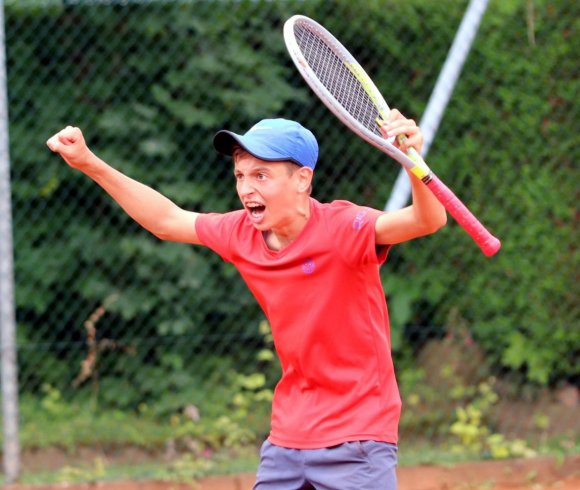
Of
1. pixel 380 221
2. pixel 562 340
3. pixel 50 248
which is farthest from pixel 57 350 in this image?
pixel 380 221

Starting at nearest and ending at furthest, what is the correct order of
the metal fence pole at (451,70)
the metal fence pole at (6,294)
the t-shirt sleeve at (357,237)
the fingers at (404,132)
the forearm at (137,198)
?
the fingers at (404,132), the t-shirt sleeve at (357,237), the forearm at (137,198), the metal fence pole at (6,294), the metal fence pole at (451,70)

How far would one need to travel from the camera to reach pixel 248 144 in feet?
10.8

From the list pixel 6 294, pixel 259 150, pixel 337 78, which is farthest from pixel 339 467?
pixel 6 294

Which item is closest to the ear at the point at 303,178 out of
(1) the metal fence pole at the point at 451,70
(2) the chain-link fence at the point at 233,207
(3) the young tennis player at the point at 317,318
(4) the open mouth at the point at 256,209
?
(3) the young tennis player at the point at 317,318

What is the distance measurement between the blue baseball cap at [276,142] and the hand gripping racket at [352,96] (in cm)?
16

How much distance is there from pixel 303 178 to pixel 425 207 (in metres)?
0.49

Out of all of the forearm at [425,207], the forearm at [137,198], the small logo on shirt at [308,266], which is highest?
the forearm at [425,207]

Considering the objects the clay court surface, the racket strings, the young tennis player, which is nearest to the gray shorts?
the young tennis player

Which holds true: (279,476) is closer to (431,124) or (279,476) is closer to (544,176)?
(431,124)

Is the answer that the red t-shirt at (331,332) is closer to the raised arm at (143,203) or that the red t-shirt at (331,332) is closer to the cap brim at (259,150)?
the cap brim at (259,150)

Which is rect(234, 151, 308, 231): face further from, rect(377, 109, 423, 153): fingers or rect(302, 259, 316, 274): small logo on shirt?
rect(377, 109, 423, 153): fingers

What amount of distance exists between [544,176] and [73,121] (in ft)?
8.22

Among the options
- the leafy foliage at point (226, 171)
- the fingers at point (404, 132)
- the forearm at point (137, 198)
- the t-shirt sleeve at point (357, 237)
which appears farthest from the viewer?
the leafy foliage at point (226, 171)

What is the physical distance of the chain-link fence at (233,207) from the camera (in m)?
5.75
